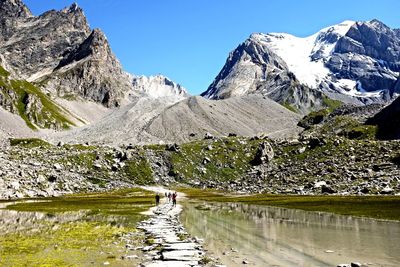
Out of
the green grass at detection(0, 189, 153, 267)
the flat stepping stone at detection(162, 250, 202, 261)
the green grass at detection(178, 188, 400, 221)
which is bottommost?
the green grass at detection(0, 189, 153, 267)

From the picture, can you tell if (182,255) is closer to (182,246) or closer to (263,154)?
(182,246)

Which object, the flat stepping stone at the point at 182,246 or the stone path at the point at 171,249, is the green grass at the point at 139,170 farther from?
the flat stepping stone at the point at 182,246

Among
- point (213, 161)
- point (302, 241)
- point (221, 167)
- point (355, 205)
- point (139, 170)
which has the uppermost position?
point (213, 161)

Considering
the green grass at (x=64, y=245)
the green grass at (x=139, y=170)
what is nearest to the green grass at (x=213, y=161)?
the green grass at (x=139, y=170)

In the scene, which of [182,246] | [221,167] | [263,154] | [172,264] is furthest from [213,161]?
[172,264]

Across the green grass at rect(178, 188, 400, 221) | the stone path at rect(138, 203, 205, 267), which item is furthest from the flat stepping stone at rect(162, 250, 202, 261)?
the green grass at rect(178, 188, 400, 221)

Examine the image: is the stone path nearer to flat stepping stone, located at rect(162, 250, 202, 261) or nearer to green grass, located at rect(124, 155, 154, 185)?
flat stepping stone, located at rect(162, 250, 202, 261)

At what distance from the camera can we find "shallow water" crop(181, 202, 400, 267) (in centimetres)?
2575

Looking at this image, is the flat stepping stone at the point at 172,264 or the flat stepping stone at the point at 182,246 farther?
the flat stepping stone at the point at 182,246

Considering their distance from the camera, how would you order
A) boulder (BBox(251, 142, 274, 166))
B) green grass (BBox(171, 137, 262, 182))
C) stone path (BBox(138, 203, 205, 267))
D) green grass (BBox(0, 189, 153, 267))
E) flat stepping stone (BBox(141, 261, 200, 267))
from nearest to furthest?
flat stepping stone (BBox(141, 261, 200, 267))
stone path (BBox(138, 203, 205, 267))
green grass (BBox(0, 189, 153, 267))
green grass (BBox(171, 137, 262, 182))
boulder (BBox(251, 142, 274, 166))

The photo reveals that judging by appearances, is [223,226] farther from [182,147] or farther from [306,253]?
[182,147]

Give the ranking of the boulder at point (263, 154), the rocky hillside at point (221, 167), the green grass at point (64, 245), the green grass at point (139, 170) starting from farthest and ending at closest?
the boulder at point (263, 154) → the green grass at point (139, 170) → the rocky hillside at point (221, 167) → the green grass at point (64, 245)

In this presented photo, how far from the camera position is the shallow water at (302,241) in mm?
25750

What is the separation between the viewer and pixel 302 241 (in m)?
33.2
